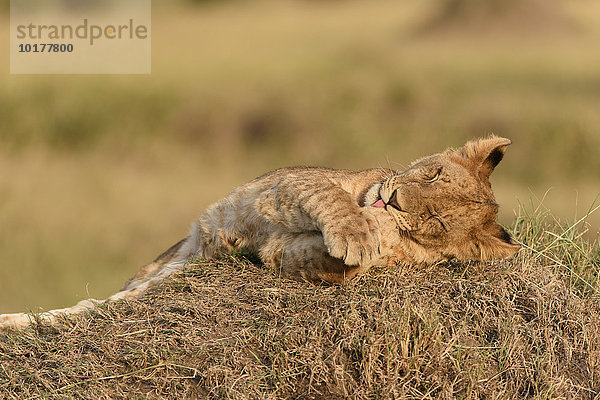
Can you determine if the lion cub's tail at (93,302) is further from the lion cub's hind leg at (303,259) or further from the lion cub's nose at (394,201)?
the lion cub's nose at (394,201)

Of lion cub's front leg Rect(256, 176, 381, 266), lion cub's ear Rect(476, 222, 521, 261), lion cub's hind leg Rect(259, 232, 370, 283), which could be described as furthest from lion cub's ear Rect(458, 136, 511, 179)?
lion cub's hind leg Rect(259, 232, 370, 283)

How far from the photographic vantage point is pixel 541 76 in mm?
18000

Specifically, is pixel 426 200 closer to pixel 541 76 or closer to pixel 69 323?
pixel 69 323

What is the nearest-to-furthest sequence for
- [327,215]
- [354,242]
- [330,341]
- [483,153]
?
1. [330,341]
2. [354,242]
3. [327,215]
4. [483,153]

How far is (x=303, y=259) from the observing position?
4578 millimetres

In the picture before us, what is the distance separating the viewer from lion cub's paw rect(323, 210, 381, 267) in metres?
4.10

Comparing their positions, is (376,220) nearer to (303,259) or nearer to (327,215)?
(327,215)

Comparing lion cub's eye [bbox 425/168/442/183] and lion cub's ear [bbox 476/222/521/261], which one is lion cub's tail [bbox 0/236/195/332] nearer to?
lion cub's eye [bbox 425/168/442/183]

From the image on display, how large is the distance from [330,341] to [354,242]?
1.87ft

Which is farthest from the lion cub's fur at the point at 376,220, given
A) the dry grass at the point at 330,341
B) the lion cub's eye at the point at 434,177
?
the dry grass at the point at 330,341

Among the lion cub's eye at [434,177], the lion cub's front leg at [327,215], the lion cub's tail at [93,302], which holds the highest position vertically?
the lion cub's eye at [434,177]

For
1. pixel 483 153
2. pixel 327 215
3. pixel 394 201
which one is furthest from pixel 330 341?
pixel 483 153

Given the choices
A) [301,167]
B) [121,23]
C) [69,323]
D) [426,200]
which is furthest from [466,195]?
[121,23]

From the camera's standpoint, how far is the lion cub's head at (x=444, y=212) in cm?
446
